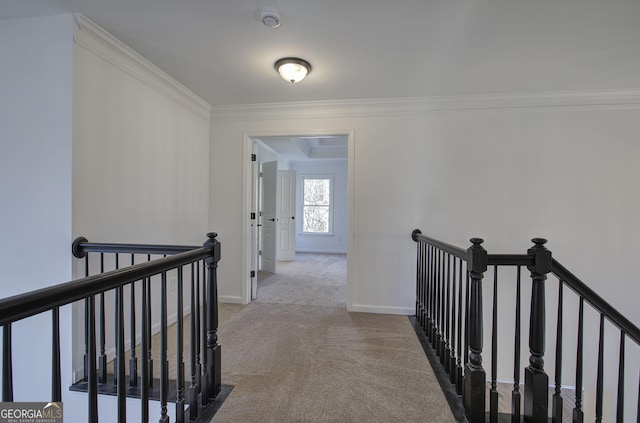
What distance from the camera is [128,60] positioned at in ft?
7.53

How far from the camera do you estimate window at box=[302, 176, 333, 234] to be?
781cm

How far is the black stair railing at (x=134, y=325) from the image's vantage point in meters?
0.84

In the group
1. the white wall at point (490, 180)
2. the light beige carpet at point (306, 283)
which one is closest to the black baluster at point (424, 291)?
the white wall at point (490, 180)

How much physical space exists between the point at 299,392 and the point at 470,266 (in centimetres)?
127

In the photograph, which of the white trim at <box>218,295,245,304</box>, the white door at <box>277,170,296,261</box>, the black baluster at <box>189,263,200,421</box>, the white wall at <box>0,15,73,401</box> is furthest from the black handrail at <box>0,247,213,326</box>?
the white door at <box>277,170,296,261</box>

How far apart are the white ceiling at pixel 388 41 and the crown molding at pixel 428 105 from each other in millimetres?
112

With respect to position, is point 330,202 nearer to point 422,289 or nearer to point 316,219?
point 316,219

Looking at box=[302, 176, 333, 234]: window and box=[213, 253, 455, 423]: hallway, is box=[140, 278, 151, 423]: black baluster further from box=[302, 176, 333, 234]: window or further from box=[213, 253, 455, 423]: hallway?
box=[302, 176, 333, 234]: window

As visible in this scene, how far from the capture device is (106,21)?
1.94 meters

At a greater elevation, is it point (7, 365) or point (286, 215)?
point (286, 215)

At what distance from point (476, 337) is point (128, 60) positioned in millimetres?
3006

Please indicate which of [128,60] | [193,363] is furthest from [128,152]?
[193,363]

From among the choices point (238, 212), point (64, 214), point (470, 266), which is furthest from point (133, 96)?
point (470, 266)

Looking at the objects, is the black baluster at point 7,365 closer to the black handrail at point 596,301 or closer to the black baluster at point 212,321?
the black baluster at point 212,321
